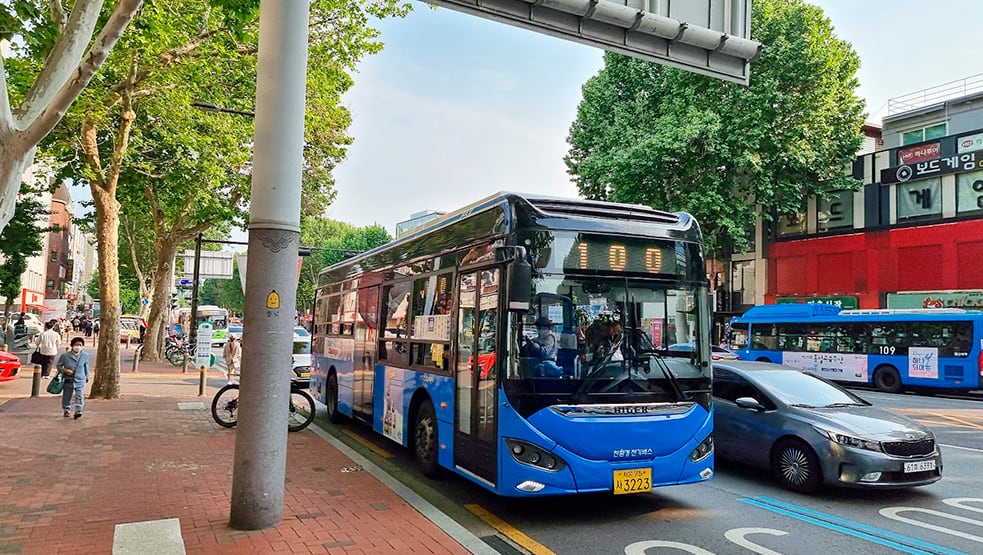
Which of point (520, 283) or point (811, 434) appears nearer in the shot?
point (520, 283)

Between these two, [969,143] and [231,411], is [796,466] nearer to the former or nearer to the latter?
[231,411]

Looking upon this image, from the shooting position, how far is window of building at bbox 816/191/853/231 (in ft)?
116

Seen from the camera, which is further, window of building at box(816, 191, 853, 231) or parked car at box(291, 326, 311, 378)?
window of building at box(816, 191, 853, 231)

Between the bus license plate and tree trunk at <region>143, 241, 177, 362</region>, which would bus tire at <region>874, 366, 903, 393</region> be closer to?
the bus license plate

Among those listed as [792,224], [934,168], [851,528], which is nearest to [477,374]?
[851,528]

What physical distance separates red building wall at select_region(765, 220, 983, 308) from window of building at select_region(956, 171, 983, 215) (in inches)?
24.9

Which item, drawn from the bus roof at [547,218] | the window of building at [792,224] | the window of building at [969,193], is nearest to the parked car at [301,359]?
the bus roof at [547,218]

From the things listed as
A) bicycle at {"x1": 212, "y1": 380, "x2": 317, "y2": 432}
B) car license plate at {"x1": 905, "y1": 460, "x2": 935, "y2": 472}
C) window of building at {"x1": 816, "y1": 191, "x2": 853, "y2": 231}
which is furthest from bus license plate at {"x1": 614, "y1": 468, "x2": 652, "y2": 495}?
window of building at {"x1": 816, "y1": 191, "x2": 853, "y2": 231}

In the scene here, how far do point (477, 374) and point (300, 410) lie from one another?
24.1 feet

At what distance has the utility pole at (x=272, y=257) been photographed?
5922mm

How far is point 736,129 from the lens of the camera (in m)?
29.6

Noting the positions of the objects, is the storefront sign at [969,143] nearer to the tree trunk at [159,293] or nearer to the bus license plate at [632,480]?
the bus license plate at [632,480]

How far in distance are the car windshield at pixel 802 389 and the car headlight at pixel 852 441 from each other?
0.77m

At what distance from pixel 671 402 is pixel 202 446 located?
6742mm
